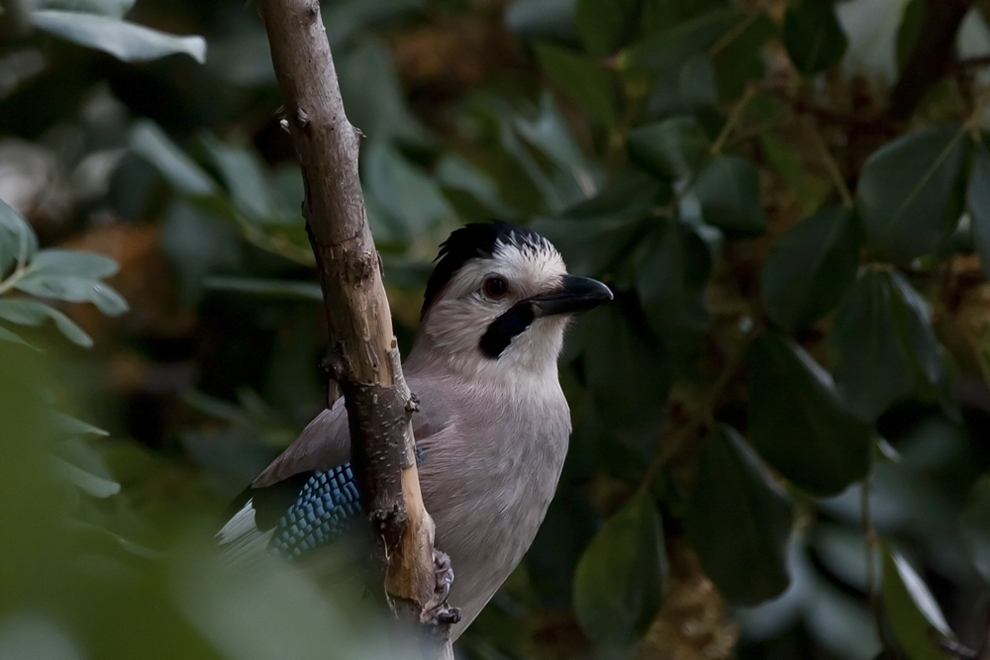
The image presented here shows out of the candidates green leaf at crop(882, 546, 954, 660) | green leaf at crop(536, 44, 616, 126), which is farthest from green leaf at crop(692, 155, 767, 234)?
green leaf at crop(882, 546, 954, 660)

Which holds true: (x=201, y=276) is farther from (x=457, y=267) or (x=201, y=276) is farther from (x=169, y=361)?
(x=457, y=267)

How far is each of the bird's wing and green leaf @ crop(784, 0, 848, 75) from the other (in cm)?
79

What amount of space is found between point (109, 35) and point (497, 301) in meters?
0.75

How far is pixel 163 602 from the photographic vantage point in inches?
15.8

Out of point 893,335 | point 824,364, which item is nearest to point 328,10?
point 824,364

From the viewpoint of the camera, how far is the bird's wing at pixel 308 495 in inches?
63.2

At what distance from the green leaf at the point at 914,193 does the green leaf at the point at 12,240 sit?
1.13m

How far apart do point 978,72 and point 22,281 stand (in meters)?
1.55

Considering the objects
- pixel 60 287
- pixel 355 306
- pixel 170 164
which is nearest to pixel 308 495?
pixel 60 287

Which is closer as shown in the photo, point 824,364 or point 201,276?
point 824,364

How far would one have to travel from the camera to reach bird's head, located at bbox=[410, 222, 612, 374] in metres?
1.89

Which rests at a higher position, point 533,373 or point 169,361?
point 533,373

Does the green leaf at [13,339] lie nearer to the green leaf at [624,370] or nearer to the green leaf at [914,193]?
the green leaf at [624,370]

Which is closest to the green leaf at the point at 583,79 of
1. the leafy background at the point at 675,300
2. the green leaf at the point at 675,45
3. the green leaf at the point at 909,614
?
the leafy background at the point at 675,300
